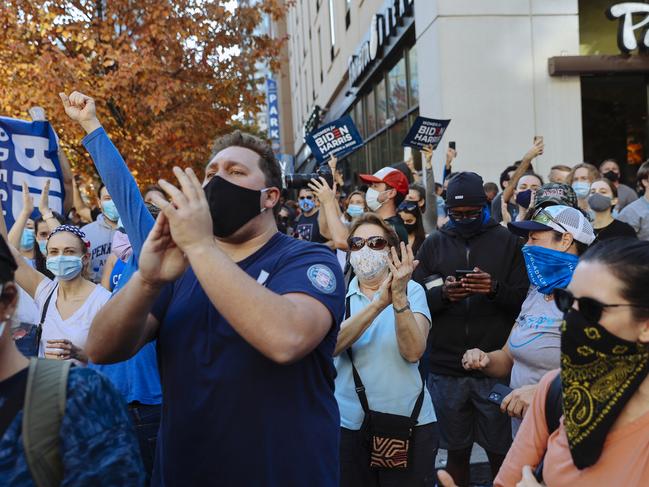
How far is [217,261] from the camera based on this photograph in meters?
2.07

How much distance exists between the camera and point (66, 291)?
4.54 m

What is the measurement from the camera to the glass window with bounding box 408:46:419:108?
1446 centimetres

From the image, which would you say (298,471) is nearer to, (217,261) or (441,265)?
(217,261)

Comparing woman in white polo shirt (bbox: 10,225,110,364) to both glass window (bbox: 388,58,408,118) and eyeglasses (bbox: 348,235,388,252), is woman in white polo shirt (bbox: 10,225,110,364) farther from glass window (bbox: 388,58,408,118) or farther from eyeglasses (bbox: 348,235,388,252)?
glass window (bbox: 388,58,408,118)

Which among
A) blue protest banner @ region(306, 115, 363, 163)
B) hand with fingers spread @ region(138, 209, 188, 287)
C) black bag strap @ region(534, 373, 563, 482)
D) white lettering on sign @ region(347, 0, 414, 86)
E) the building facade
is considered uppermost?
white lettering on sign @ region(347, 0, 414, 86)

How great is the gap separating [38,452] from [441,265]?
3.72 meters

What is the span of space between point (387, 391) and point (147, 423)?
139 cm

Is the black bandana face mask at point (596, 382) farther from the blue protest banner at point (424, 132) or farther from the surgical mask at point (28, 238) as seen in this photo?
the blue protest banner at point (424, 132)

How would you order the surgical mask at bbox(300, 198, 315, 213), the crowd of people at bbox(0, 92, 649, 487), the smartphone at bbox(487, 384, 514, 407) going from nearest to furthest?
the crowd of people at bbox(0, 92, 649, 487), the smartphone at bbox(487, 384, 514, 407), the surgical mask at bbox(300, 198, 315, 213)

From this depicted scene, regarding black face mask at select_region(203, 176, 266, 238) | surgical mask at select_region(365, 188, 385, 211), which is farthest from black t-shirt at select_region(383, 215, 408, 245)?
black face mask at select_region(203, 176, 266, 238)

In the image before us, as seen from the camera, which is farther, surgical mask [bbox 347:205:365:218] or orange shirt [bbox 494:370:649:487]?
surgical mask [bbox 347:205:365:218]

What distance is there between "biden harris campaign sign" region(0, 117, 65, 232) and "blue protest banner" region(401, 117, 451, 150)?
15.3ft

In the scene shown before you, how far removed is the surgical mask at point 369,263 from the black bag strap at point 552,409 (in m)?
2.00

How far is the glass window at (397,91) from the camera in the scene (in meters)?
16.0
